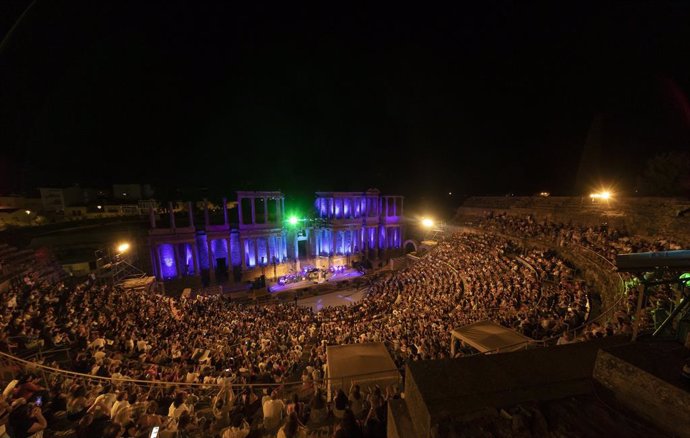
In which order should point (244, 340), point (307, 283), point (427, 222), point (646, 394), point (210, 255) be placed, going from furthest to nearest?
point (427, 222) → point (307, 283) → point (210, 255) → point (244, 340) → point (646, 394)

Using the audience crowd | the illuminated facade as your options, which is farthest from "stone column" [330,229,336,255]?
the audience crowd

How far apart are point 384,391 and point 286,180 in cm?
4440

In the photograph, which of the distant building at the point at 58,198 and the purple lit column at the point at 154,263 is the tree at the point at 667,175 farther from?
the distant building at the point at 58,198

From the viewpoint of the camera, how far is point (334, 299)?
27.5 meters

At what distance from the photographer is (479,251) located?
72.0 feet

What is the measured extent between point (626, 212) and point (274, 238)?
32750 mm

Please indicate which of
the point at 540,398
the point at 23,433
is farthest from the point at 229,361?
the point at 540,398

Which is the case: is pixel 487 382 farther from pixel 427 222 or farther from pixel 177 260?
pixel 427 222

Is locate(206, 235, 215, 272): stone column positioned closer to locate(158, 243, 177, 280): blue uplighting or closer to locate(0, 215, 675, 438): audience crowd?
locate(158, 243, 177, 280): blue uplighting

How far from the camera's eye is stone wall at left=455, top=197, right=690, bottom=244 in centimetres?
1345

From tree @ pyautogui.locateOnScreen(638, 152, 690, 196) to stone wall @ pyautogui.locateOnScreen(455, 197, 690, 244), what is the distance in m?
8.63

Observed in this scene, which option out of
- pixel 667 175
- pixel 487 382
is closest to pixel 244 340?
pixel 487 382

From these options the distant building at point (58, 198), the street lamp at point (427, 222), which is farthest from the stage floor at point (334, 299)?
the distant building at point (58, 198)

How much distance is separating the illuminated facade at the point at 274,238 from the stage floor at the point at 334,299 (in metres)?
8.37
